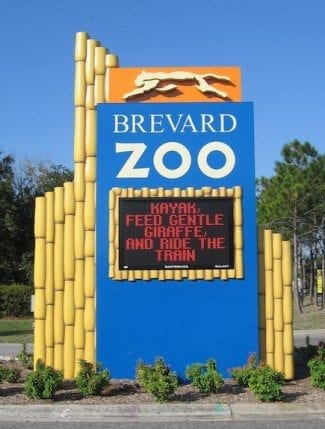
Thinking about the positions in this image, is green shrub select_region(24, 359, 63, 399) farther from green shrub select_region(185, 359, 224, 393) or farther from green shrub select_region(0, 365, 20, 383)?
green shrub select_region(185, 359, 224, 393)

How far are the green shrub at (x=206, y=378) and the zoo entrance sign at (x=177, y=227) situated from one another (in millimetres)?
881

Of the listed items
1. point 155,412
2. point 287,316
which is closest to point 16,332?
point 287,316

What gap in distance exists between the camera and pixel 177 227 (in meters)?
9.91

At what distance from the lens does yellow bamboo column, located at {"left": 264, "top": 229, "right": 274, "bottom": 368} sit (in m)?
10.4

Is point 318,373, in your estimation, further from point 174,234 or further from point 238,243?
point 174,234

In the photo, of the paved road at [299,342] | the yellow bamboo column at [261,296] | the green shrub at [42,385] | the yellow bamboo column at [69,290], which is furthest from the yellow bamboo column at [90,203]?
the paved road at [299,342]

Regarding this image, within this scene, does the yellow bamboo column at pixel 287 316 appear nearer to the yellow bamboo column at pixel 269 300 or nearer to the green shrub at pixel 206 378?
the yellow bamboo column at pixel 269 300

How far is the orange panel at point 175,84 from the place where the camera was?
10.8 metres

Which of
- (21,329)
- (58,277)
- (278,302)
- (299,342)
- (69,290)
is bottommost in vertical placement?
(21,329)

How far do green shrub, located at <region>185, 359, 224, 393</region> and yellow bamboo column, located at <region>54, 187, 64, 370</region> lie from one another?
2.30 meters

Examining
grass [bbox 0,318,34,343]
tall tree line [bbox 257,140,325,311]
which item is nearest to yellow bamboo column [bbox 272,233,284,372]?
grass [bbox 0,318,34,343]

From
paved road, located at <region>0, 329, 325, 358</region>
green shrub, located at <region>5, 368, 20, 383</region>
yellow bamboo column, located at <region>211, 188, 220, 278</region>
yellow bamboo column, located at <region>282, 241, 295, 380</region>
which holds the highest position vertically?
yellow bamboo column, located at <region>211, 188, 220, 278</region>

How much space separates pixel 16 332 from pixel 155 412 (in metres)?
16.5

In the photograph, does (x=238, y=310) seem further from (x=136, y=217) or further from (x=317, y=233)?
(x=317, y=233)
